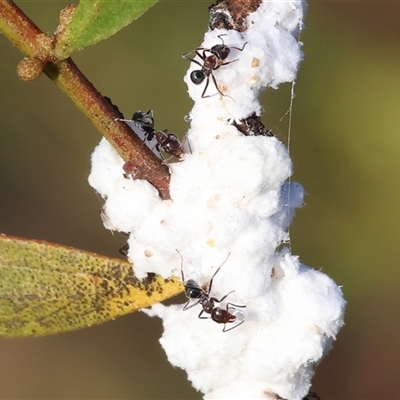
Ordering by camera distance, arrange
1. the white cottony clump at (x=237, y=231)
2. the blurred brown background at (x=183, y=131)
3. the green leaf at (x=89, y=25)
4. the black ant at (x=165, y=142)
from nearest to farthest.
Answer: the green leaf at (x=89, y=25) < the white cottony clump at (x=237, y=231) < the black ant at (x=165, y=142) < the blurred brown background at (x=183, y=131)

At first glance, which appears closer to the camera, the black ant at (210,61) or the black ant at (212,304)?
the black ant at (210,61)

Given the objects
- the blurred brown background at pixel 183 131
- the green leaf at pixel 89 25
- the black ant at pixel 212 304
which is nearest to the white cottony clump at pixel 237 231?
the black ant at pixel 212 304

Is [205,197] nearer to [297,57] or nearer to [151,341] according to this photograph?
[297,57]

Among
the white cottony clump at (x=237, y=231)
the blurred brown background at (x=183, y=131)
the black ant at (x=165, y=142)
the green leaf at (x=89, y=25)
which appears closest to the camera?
the green leaf at (x=89, y=25)

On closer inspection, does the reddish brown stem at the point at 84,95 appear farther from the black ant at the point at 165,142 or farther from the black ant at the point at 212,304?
the black ant at the point at 212,304

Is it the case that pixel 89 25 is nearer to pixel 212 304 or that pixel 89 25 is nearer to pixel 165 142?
pixel 165 142

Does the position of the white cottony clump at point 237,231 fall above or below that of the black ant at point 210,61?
below

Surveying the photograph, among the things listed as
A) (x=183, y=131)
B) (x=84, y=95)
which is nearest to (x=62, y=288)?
(x=84, y=95)
